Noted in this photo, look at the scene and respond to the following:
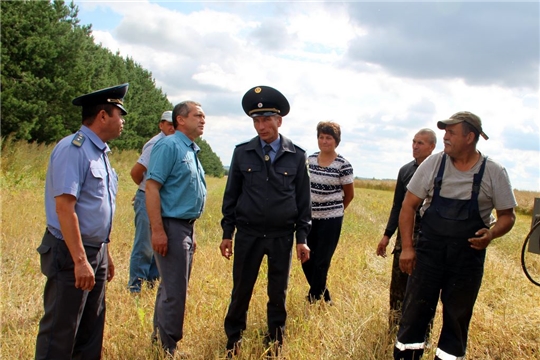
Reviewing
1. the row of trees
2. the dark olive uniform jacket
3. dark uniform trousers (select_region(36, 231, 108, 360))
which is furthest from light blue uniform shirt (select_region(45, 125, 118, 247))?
the row of trees

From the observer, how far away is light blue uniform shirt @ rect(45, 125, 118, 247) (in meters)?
3.00

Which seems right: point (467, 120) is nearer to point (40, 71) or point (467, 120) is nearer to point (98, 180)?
point (98, 180)

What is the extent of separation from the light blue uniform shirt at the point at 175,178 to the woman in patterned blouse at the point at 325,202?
5.94 ft

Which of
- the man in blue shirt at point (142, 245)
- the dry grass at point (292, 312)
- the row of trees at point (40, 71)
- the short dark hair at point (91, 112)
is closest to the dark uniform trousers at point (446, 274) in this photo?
the dry grass at point (292, 312)

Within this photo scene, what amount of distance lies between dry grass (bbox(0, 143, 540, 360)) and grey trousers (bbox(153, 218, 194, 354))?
193mm

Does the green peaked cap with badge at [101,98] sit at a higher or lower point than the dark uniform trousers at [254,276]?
higher

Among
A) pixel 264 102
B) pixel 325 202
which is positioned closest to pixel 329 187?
pixel 325 202

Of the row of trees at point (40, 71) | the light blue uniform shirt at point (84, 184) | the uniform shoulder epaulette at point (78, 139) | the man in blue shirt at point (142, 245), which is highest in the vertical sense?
the row of trees at point (40, 71)

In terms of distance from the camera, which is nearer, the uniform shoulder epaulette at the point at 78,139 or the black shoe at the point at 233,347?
the uniform shoulder epaulette at the point at 78,139

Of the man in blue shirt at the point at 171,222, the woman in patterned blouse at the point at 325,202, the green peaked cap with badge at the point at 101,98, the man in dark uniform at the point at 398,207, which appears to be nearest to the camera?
the green peaked cap with badge at the point at 101,98

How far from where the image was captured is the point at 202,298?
507cm

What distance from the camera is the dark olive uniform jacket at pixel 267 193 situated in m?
3.97

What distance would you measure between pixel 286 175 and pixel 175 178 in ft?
2.98

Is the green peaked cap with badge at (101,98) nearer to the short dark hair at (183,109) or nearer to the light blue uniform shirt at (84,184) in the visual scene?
the light blue uniform shirt at (84,184)
